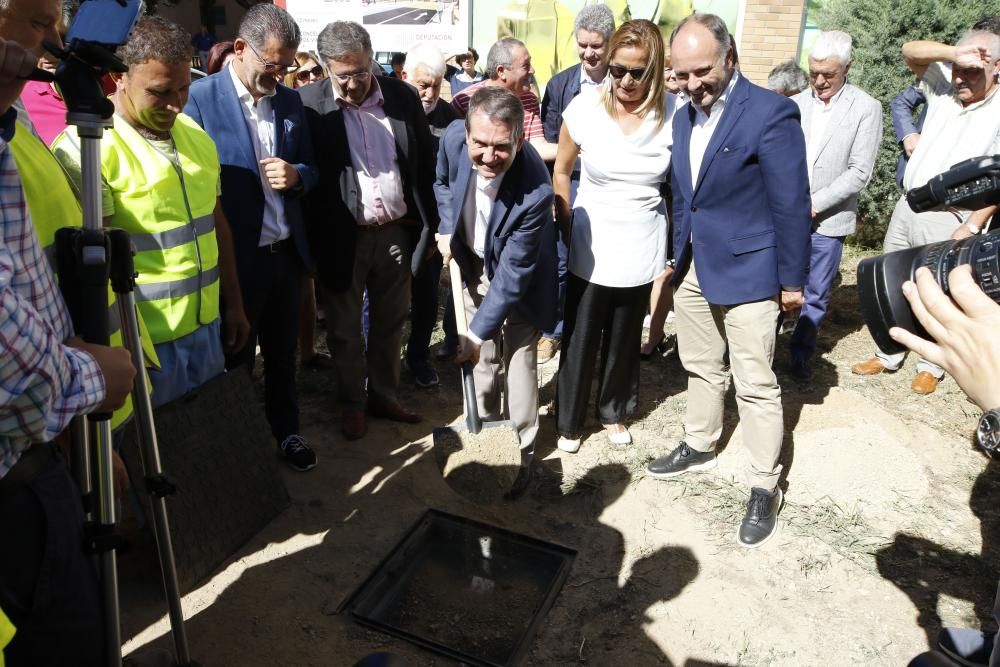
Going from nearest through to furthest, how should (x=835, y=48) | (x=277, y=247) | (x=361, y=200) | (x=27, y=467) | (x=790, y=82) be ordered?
(x=27, y=467)
(x=277, y=247)
(x=361, y=200)
(x=835, y=48)
(x=790, y=82)

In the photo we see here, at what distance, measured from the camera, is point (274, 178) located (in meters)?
3.10

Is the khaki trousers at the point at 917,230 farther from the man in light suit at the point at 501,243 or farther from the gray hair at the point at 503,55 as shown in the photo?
the gray hair at the point at 503,55

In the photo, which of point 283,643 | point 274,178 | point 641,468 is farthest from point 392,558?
point 274,178

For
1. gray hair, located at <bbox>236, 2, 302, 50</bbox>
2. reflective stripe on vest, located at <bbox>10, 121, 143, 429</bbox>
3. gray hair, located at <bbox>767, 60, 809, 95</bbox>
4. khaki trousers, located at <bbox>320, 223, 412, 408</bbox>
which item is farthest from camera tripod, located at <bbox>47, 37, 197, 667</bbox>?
gray hair, located at <bbox>767, 60, 809, 95</bbox>

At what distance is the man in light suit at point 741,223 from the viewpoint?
109 inches

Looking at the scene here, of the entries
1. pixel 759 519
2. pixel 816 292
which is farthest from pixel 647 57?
pixel 816 292

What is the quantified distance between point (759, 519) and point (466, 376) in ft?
4.74

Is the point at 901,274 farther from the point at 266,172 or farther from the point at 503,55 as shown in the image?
the point at 503,55

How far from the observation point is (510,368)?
11.0 feet

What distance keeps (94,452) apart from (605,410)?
266 cm

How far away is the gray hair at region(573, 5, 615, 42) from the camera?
4578mm

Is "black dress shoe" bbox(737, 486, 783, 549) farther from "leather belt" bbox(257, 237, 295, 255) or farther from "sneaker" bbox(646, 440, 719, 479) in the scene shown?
"leather belt" bbox(257, 237, 295, 255)

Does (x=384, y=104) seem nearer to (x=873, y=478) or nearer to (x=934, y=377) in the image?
(x=873, y=478)

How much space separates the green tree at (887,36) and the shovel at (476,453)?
5.80 m
